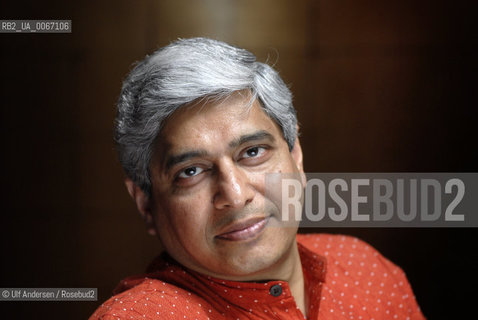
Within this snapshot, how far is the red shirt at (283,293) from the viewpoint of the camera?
122 cm

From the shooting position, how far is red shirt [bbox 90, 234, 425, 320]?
4.02 feet

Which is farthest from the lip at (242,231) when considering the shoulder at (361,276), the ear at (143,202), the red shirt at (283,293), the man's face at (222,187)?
the shoulder at (361,276)

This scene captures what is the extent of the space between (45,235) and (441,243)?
1.43 m

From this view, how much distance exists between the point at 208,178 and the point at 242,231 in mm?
131

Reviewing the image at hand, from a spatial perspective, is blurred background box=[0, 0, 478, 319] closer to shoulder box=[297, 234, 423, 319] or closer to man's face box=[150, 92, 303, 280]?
shoulder box=[297, 234, 423, 319]

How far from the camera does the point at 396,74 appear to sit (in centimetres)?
211

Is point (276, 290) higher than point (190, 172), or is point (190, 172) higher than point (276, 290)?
point (190, 172)

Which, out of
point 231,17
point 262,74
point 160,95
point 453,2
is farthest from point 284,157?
point 453,2

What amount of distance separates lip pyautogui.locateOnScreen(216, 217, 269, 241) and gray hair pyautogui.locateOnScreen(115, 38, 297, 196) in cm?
23

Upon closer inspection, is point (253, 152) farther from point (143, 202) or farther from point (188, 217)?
point (143, 202)

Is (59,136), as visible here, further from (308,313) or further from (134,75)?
(308,313)

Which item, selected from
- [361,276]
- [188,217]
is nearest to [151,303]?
[188,217]

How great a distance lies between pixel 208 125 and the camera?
Answer: 1208 millimetres
